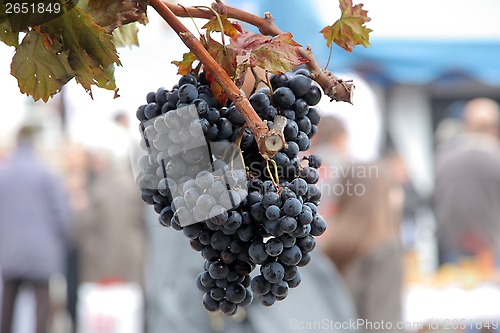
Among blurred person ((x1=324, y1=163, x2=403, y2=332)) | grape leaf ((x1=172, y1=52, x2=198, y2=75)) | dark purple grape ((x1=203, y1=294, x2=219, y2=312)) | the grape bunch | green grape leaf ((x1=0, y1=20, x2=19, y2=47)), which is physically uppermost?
blurred person ((x1=324, y1=163, x2=403, y2=332))

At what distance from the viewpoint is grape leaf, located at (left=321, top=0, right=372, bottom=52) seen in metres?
0.68

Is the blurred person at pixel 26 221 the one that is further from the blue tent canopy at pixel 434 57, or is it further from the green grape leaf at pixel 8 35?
the green grape leaf at pixel 8 35

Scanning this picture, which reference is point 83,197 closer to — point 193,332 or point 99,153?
point 99,153

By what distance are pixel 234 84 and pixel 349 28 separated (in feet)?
0.50

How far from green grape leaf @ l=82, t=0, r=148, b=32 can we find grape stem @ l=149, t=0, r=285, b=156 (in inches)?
0.8

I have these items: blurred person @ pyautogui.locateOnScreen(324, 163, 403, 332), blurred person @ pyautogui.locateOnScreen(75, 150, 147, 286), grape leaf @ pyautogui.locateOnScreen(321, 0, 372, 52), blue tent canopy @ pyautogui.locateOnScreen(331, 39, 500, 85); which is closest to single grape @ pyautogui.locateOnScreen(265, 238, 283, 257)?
grape leaf @ pyautogui.locateOnScreen(321, 0, 372, 52)

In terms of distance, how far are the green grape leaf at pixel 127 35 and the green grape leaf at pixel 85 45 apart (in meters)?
0.11

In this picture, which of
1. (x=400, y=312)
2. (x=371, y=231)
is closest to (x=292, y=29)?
(x=371, y=231)

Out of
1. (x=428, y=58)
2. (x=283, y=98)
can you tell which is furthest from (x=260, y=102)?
(x=428, y=58)

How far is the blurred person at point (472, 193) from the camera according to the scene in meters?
4.11

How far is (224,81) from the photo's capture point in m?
0.60

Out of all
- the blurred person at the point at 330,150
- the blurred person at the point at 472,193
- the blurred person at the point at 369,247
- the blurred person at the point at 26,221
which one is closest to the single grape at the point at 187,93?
the blurred person at the point at 369,247

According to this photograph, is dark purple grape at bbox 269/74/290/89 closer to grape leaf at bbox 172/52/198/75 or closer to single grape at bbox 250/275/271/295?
grape leaf at bbox 172/52/198/75

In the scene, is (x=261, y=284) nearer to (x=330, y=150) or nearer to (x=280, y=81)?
(x=280, y=81)
